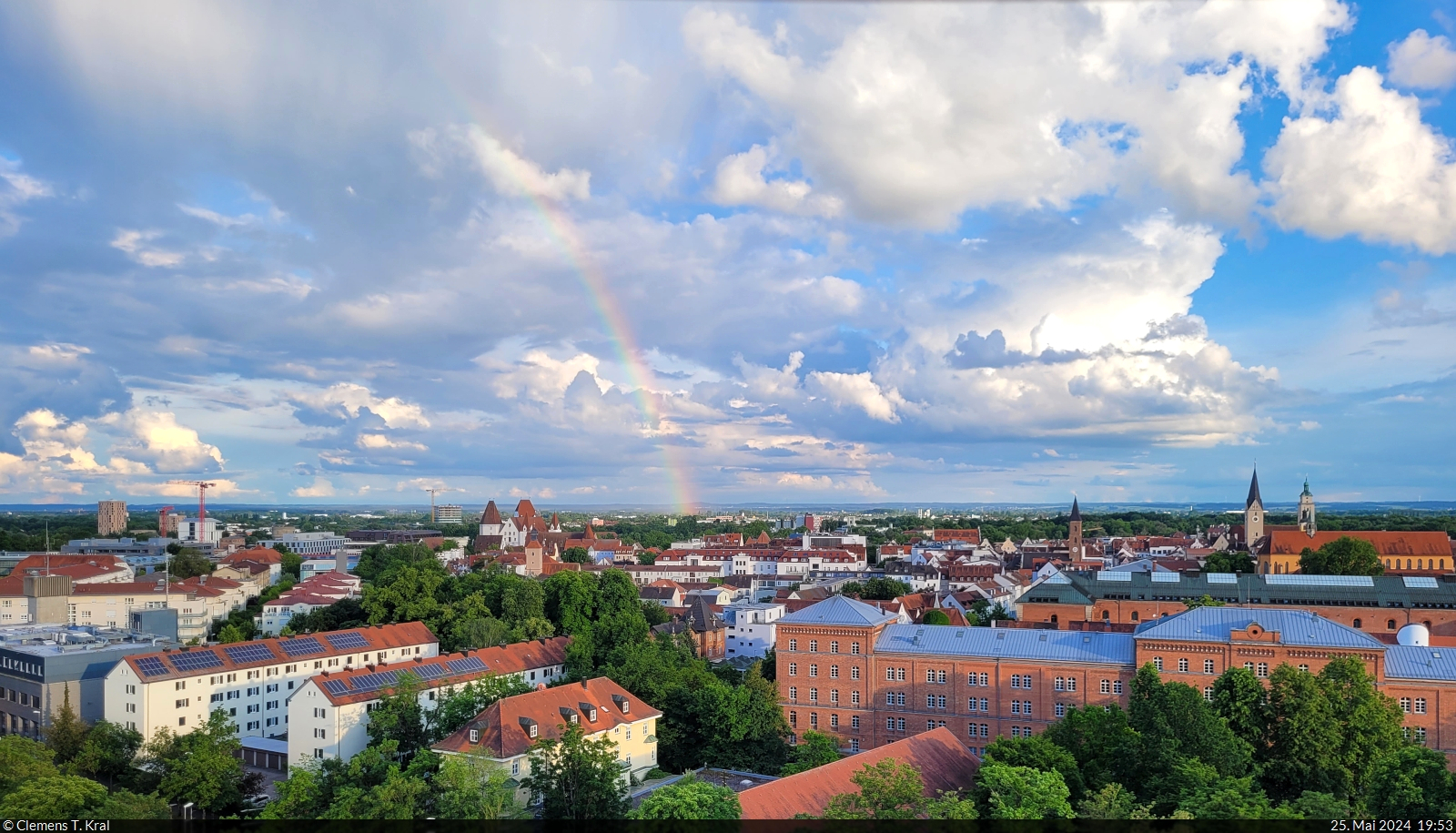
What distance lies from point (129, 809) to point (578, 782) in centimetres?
1636

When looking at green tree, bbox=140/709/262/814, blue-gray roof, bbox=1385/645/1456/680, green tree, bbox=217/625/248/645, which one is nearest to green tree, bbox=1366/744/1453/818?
blue-gray roof, bbox=1385/645/1456/680

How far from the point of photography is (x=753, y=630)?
9981cm

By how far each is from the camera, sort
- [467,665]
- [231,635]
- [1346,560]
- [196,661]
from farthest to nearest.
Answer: [1346,560] → [231,635] → [467,665] → [196,661]

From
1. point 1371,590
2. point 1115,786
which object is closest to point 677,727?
point 1115,786

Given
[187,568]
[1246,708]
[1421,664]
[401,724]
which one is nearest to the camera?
[1246,708]

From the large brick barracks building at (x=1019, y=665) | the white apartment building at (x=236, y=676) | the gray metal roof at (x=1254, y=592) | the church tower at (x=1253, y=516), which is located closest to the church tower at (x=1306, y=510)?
the church tower at (x=1253, y=516)

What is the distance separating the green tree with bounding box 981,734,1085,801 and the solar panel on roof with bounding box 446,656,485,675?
36847 mm

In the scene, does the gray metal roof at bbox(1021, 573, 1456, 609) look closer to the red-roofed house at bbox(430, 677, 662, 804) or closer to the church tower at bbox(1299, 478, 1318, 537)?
the red-roofed house at bbox(430, 677, 662, 804)

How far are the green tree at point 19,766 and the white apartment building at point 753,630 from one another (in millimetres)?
64528

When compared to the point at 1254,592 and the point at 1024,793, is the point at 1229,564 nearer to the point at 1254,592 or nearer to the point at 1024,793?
the point at 1254,592

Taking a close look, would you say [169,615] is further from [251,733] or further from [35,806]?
[35,806]

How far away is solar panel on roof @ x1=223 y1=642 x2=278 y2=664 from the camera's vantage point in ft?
213

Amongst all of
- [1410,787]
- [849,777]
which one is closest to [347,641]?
[849,777]

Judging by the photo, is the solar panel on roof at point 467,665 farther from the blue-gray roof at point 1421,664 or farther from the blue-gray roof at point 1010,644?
the blue-gray roof at point 1421,664
